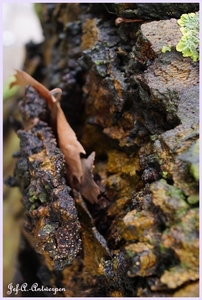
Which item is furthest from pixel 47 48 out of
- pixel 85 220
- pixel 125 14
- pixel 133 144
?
pixel 85 220

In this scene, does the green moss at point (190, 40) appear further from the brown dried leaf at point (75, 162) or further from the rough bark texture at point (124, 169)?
the brown dried leaf at point (75, 162)

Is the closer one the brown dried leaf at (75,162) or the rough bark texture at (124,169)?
the rough bark texture at (124,169)

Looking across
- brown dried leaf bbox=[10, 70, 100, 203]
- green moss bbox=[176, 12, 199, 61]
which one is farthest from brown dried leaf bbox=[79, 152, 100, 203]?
green moss bbox=[176, 12, 199, 61]

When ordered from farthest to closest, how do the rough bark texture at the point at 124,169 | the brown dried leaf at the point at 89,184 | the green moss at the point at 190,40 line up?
the brown dried leaf at the point at 89,184 → the green moss at the point at 190,40 → the rough bark texture at the point at 124,169

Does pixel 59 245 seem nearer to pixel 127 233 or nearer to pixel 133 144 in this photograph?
pixel 127 233

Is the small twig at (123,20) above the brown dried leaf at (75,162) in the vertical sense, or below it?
above

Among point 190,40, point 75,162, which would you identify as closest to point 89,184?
point 75,162

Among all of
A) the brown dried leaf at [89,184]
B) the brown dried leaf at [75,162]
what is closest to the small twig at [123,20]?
the brown dried leaf at [75,162]
